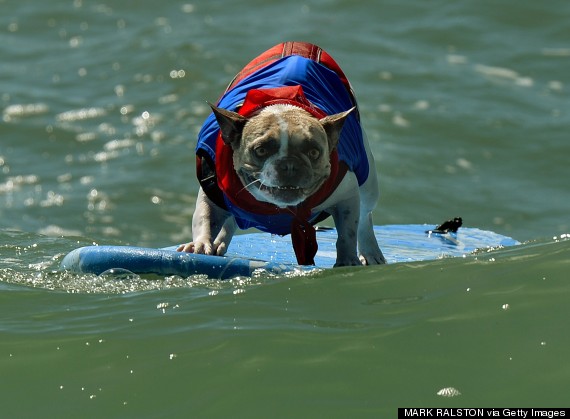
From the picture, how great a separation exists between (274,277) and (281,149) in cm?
74

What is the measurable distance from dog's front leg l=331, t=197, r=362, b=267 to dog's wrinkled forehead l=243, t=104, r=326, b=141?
74 centimetres

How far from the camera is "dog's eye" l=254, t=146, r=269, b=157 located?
6.77 metres

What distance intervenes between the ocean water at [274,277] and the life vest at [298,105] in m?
0.59

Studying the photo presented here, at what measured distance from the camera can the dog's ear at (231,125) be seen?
689 cm

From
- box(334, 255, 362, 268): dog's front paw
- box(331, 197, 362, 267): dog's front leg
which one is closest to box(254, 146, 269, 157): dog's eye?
box(331, 197, 362, 267): dog's front leg

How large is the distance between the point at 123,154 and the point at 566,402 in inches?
430

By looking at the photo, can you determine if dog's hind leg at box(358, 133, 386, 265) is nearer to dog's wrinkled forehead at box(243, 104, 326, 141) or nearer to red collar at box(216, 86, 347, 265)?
red collar at box(216, 86, 347, 265)

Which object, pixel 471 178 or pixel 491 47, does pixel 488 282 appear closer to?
pixel 471 178

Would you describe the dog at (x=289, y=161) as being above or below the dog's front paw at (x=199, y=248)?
above

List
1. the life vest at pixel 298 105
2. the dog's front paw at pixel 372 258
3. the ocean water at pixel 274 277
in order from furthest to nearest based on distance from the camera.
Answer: the dog's front paw at pixel 372 258, the life vest at pixel 298 105, the ocean water at pixel 274 277

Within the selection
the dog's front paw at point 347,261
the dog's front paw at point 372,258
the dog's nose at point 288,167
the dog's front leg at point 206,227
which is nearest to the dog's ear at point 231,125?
the dog's nose at point 288,167

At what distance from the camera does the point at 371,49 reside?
711 inches

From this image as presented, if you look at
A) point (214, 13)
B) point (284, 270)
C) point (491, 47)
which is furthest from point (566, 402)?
point (214, 13)

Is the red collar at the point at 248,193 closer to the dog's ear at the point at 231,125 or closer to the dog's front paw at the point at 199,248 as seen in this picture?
the dog's ear at the point at 231,125
